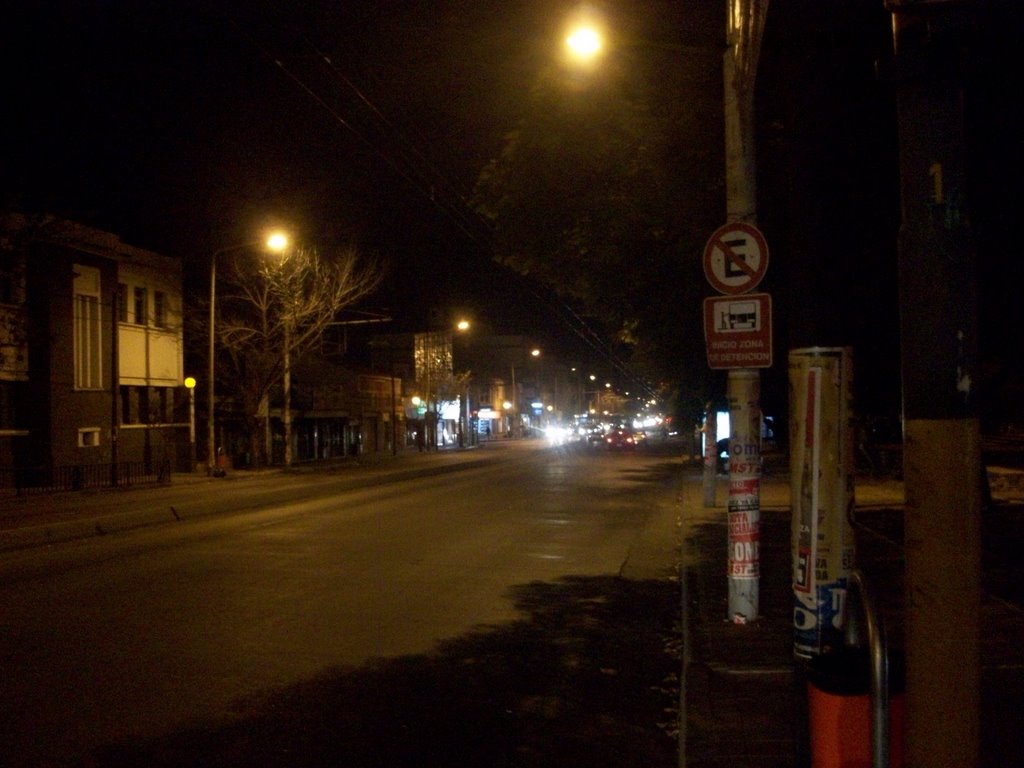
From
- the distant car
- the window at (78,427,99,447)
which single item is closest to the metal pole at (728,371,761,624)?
the window at (78,427,99,447)

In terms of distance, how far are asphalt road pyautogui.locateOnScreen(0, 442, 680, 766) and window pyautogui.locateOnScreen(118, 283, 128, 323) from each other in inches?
806

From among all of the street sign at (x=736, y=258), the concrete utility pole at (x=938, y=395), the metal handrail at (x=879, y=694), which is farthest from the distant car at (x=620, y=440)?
the concrete utility pole at (x=938, y=395)

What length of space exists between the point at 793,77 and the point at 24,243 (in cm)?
1835

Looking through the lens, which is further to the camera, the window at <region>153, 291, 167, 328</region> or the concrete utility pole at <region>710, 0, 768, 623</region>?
the window at <region>153, 291, 167, 328</region>

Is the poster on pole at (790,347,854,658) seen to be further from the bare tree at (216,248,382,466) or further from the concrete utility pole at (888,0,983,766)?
the bare tree at (216,248,382,466)

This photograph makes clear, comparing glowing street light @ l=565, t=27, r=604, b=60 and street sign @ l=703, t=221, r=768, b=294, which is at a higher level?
glowing street light @ l=565, t=27, r=604, b=60

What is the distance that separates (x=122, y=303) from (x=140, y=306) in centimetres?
132

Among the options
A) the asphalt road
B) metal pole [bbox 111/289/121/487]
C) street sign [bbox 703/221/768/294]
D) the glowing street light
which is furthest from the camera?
metal pole [bbox 111/289/121/487]

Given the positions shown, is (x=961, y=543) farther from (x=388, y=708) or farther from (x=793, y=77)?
(x=388, y=708)

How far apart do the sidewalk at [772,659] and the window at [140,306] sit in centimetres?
2768

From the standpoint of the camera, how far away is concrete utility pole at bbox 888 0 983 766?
3.32 metres

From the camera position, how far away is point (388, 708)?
6.68 m

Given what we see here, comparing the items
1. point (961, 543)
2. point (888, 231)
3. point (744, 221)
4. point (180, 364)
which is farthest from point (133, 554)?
point (180, 364)

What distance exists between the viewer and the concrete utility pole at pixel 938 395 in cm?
332
